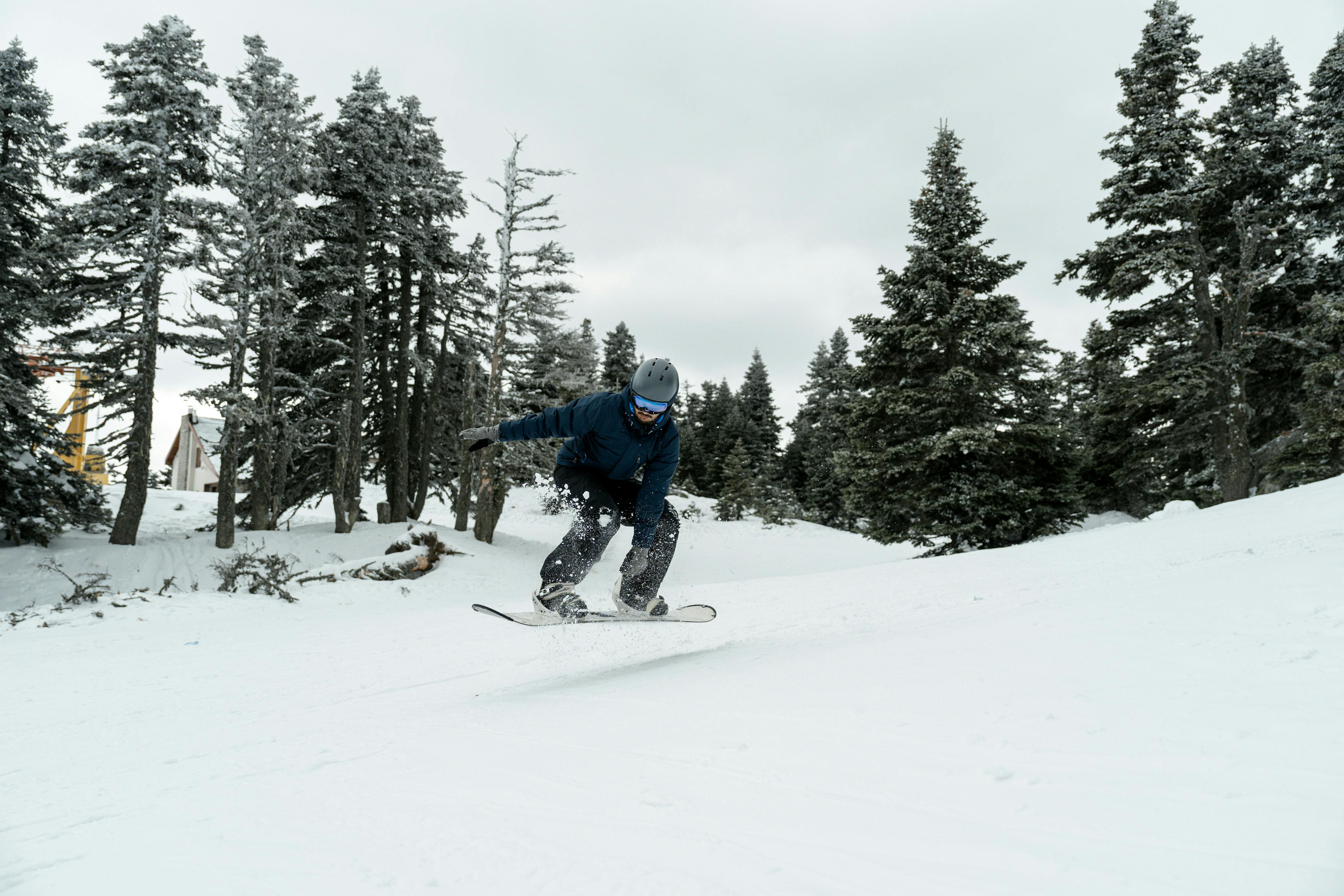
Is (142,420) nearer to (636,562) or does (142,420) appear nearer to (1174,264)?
(636,562)

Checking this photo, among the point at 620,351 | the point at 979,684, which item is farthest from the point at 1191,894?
the point at 620,351

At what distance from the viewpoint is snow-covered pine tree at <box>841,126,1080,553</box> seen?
1570 centimetres

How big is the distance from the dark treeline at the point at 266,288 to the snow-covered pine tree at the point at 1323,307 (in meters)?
18.9

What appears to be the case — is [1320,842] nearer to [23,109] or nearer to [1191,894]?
[1191,894]

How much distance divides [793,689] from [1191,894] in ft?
7.31

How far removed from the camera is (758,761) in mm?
2799

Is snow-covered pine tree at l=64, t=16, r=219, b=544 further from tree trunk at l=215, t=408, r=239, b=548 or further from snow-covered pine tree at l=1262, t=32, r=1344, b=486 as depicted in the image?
snow-covered pine tree at l=1262, t=32, r=1344, b=486

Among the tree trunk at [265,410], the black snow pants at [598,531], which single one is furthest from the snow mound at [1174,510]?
the tree trunk at [265,410]

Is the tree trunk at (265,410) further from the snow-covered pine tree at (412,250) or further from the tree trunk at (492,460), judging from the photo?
the tree trunk at (492,460)

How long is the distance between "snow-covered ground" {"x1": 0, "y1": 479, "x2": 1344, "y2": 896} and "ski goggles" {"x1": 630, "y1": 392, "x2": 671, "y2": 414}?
2095 millimetres

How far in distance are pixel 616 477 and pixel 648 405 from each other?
88cm

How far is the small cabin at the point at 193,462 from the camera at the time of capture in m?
48.1

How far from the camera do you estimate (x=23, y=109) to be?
1842 centimetres

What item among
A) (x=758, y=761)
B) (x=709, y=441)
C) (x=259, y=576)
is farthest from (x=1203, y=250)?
(x=709, y=441)
